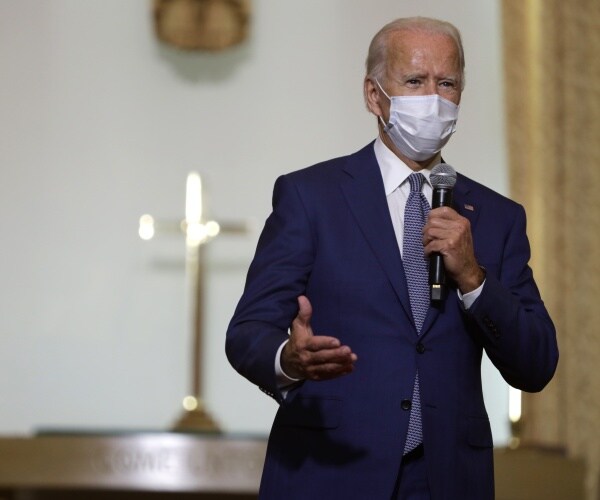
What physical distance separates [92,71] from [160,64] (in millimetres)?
414

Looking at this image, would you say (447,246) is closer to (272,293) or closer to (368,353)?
(368,353)

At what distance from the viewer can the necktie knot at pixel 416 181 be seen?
338 centimetres

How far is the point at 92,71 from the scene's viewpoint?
789 centimetres

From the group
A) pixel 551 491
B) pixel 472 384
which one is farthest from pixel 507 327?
pixel 551 491

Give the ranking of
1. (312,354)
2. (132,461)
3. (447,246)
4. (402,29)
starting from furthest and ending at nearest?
1. (132,461)
2. (402,29)
3. (447,246)
4. (312,354)

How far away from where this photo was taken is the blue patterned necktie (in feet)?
10.3

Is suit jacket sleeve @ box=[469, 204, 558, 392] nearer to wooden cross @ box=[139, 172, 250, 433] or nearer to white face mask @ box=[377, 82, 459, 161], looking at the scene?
white face mask @ box=[377, 82, 459, 161]

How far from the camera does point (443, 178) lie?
3.18 m

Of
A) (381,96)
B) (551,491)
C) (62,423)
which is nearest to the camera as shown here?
(381,96)

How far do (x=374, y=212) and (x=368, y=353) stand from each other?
1.25 feet

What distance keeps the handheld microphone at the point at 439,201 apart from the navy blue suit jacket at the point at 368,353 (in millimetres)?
87

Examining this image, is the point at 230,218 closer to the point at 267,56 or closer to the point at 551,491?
the point at 267,56

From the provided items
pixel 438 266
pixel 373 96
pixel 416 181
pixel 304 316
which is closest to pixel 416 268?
pixel 438 266

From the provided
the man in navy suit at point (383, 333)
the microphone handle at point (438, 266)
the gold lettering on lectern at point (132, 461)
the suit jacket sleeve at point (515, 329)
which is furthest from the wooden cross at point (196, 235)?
the microphone handle at point (438, 266)
